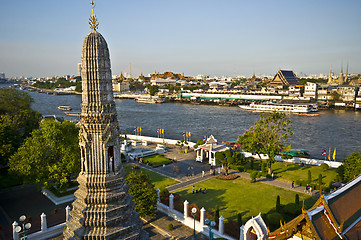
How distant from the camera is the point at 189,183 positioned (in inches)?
1251

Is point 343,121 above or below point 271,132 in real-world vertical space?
below

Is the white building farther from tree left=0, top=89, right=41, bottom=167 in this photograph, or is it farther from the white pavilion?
tree left=0, top=89, right=41, bottom=167

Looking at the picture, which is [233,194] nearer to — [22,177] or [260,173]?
[260,173]

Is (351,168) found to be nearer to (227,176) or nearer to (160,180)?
(227,176)

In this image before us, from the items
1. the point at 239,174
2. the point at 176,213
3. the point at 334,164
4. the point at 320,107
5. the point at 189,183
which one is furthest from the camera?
the point at 320,107

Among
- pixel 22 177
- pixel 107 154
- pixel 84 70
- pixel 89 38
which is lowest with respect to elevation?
pixel 22 177

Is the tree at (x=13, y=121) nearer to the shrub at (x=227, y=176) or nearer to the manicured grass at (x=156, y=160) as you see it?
the manicured grass at (x=156, y=160)

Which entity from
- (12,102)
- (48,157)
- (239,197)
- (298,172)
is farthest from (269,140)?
(12,102)

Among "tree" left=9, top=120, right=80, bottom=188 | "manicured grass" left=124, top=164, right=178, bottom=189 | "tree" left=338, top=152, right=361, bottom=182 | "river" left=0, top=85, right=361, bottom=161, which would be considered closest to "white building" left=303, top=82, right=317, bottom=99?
"river" left=0, top=85, right=361, bottom=161

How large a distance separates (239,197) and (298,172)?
39.3 feet

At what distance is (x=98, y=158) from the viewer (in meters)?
13.5

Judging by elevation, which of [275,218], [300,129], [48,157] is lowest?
[300,129]

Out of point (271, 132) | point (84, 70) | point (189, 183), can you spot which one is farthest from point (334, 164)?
point (84, 70)

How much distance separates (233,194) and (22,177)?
2200 centimetres
